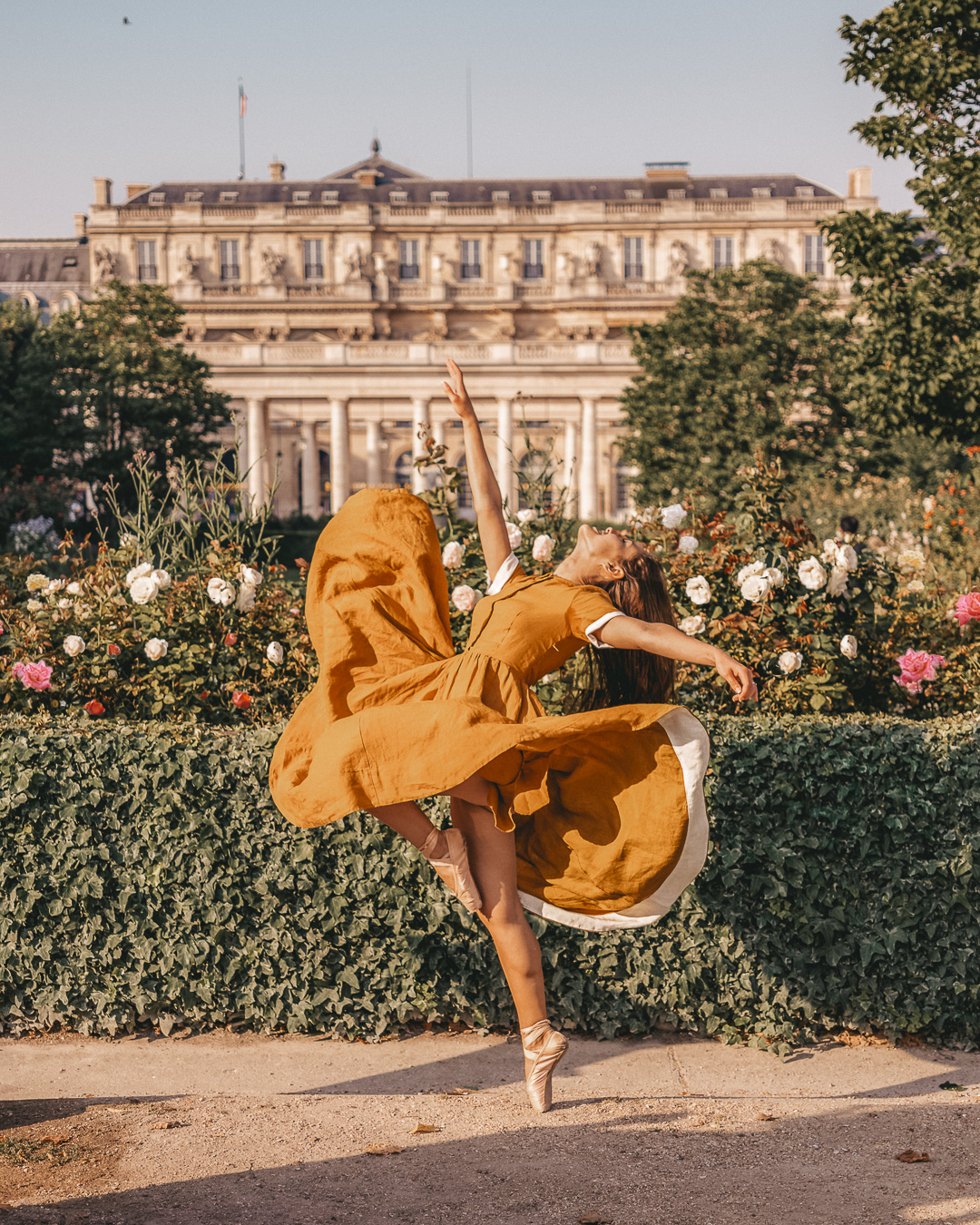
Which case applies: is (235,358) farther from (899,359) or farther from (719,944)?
(719,944)

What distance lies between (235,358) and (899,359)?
44339 millimetres

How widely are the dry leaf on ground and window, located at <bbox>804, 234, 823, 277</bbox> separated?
232ft

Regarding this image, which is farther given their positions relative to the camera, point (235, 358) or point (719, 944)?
point (235, 358)

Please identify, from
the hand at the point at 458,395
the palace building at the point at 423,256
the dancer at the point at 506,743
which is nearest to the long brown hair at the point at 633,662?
the dancer at the point at 506,743

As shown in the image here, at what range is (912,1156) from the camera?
10.9ft

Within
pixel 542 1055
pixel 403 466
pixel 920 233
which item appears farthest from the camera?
pixel 403 466

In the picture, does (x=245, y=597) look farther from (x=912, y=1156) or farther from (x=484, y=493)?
(x=912, y=1156)

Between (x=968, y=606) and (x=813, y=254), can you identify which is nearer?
(x=968, y=606)

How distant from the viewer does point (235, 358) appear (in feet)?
182

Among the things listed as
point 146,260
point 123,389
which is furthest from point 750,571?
point 146,260

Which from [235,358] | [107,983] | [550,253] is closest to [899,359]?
[107,983]

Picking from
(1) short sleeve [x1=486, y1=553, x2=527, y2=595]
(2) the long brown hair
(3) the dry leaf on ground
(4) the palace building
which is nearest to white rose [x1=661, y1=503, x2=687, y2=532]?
(2) the long brown hair

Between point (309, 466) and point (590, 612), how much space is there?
5775 centimetres

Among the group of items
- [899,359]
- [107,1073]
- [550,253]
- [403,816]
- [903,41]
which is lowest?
[107,1073]
